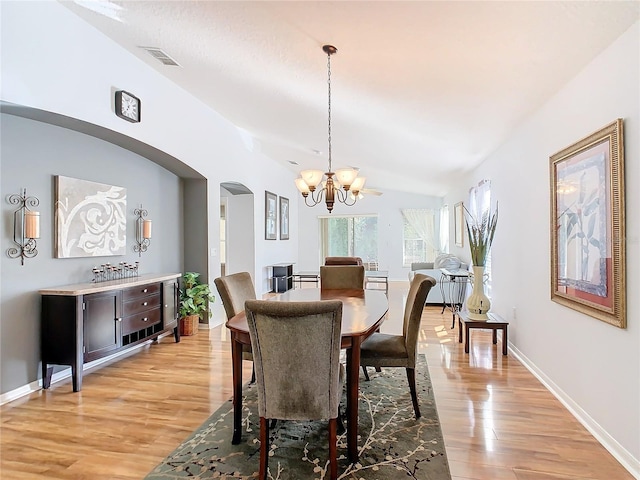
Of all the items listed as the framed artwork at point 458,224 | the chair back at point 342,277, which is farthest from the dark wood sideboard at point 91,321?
the framed artwork at point 458,224

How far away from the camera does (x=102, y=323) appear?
3.34 m

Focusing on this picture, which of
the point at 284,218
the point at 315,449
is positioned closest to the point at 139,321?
the point at 315,449

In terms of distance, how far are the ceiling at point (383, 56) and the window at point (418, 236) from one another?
5.47 meters

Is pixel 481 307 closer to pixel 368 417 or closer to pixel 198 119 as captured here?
pixel 368 417

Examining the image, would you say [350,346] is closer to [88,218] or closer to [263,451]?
[263,451]

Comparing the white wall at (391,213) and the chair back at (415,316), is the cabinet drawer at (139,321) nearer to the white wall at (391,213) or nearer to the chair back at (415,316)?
the chair back at (415,316)

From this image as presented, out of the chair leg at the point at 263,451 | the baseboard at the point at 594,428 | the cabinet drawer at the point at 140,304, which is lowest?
the baseboard at the point at 594,428

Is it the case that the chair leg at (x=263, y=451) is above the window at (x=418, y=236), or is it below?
below

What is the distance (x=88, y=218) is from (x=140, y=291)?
0.87 metres

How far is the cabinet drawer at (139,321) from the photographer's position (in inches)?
142

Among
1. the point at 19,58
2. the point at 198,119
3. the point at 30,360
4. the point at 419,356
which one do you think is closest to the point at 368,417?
the point at 419,356

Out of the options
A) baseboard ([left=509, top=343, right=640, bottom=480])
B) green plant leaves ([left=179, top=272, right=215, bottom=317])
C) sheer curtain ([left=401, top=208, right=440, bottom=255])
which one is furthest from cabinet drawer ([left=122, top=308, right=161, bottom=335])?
sheer curtain ([left=401, top=208, right=440, bottom=255])

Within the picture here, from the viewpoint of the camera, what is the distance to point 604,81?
7.22ft

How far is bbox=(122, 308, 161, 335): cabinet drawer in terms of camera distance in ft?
11.9
